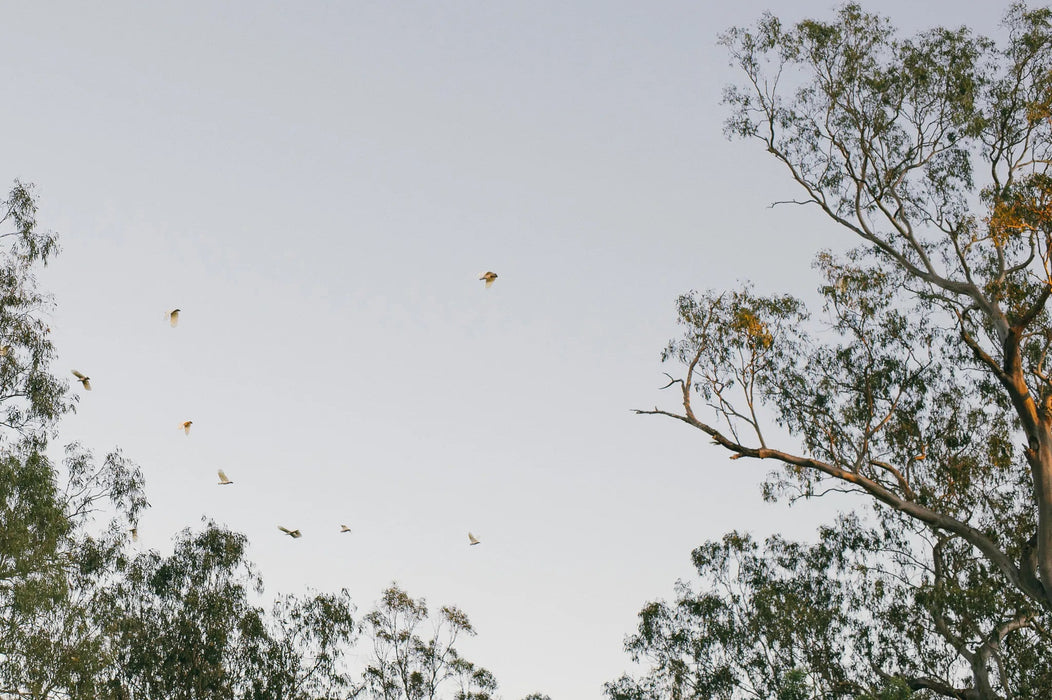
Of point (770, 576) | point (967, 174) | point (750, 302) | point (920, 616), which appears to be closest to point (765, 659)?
point (770, 576)

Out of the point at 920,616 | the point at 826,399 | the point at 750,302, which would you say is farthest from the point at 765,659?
the point at 750,302

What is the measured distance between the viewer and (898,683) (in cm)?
1451

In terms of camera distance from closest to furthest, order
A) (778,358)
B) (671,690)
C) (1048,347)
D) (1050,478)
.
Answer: (1050,478), (1048,347), (778,358), (671,690)

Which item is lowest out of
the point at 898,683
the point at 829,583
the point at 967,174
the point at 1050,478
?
the point at 898,683

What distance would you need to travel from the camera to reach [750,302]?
18.9 metres

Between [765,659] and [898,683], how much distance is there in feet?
28.5

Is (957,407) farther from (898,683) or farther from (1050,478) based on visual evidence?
(898,683)

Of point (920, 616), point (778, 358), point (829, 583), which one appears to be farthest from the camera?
point (829, 583)

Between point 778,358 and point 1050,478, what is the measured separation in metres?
4.89

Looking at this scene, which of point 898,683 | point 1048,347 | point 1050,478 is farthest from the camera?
point 1048,347

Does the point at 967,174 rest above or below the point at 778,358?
above

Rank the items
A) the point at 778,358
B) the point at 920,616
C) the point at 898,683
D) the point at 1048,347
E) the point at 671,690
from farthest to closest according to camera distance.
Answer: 1. the point at 671,690
2. the point at 920,616
3. the point at 778,358
4. the point at 1048,347
5. the point at 898,683

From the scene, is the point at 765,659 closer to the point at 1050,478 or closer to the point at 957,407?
the point at 957,407

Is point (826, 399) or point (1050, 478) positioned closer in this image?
point (1050, 478)
